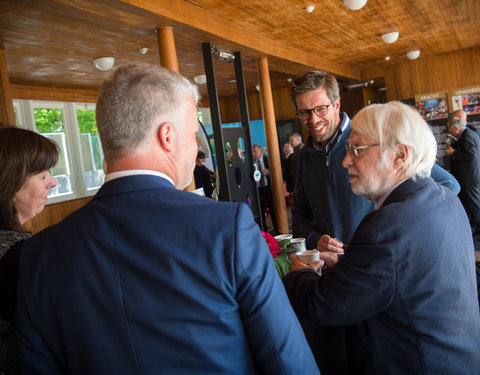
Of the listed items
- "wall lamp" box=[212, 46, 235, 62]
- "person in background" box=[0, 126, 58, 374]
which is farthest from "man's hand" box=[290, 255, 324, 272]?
"wall lamp" box=[212, 46, 235, 62]

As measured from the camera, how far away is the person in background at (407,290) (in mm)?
1146

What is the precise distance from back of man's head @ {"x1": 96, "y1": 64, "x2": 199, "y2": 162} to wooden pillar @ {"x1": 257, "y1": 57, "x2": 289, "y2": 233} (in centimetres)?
590

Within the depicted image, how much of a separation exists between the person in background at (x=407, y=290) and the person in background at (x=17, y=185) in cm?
89

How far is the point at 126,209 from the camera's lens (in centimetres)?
86

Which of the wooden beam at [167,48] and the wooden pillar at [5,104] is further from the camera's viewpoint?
the wooden pillar at [5,104]

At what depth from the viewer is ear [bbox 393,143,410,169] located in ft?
4.51

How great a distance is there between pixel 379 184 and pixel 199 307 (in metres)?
0.86

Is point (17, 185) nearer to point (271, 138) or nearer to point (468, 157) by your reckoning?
point (271, 138)

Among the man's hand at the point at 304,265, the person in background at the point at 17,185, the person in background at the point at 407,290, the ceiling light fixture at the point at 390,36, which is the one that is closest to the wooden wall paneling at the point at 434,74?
the ceiling light fixture at the point at 390,36

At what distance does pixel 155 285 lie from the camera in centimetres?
84

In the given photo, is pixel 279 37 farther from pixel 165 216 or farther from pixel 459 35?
pixel 165 216

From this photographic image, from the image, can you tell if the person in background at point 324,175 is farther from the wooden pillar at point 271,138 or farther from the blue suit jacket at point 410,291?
the wooden pillar at point 271,138

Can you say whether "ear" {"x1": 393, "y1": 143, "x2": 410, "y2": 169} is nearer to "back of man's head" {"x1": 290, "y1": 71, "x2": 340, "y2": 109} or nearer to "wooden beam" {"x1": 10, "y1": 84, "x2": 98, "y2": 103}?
"back of man's head" {"x1": 290, "y1": 71, "x2": 340, "y2": 109}

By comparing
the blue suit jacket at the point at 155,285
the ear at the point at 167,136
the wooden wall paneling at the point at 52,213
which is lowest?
the wooden wall paneling at the point at 52,213
